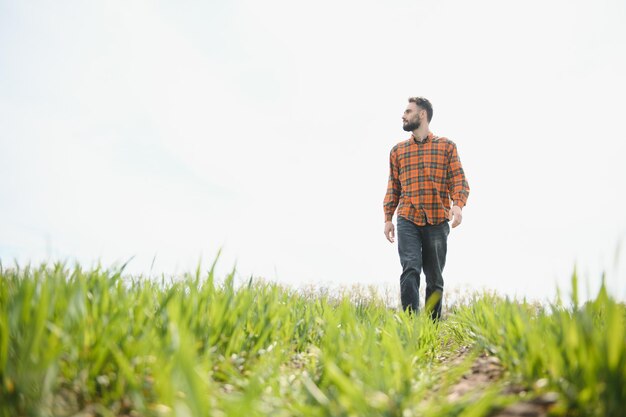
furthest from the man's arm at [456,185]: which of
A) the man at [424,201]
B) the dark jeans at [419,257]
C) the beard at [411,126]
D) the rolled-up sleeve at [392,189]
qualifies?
the rolled-up sleeve at [392,189]

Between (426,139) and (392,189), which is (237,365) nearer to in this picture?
(392,189)

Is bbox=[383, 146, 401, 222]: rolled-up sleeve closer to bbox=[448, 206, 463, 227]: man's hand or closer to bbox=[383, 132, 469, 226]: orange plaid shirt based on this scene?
bbox=[383, 132, 469, 226]: orange plaid shirt

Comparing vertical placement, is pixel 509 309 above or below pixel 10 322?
above

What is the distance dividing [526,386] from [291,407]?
2.82 ft

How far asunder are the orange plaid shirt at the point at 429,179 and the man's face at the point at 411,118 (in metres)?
0.19

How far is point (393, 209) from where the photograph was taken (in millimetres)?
5367

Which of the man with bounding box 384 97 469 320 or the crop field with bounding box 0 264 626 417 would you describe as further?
the man with bounding box 384 97 469 320

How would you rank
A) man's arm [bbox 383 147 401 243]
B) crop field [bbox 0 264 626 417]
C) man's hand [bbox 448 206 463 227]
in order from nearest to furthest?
1. crop field [bbox 0 264 626 417]
2. man's hand [bbox 448 206 463 227]
3. man's arm [bbox 383 147 401 243]

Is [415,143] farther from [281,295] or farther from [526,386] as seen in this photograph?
[526,386]

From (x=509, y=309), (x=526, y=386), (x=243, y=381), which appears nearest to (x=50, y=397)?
(x=243, y=381)

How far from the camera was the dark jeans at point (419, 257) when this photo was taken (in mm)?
4688

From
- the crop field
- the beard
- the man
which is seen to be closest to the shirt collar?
the man

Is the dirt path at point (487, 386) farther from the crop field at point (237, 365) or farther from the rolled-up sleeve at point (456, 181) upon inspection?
the rolled-up sleeve at point (456, 181)

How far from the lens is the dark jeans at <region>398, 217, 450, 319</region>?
469 centimetres
